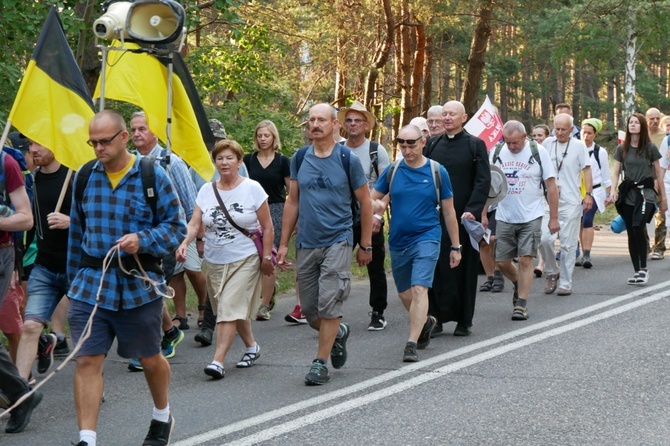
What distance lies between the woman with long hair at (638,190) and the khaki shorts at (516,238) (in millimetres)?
2057

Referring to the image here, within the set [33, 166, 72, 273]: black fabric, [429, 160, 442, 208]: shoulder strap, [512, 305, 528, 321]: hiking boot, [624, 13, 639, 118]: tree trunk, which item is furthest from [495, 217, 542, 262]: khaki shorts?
[624, 13, 639, 118]: tree trunk

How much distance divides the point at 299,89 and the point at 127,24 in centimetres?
1745

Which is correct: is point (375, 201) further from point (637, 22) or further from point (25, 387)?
point (637, 22)

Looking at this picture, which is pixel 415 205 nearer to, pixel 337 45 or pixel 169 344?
pixel 169 344

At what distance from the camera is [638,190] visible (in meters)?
12.6

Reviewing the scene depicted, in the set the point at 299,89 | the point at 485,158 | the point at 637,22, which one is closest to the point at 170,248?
the point at 485,158

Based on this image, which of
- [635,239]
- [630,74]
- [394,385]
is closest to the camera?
[394,385]

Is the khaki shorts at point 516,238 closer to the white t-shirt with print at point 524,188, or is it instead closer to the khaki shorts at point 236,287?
the white t-shirt with print at point 524,188

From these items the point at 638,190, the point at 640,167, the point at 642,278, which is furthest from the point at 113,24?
the point at 640,167

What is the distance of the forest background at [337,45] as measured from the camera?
13094 millimetres

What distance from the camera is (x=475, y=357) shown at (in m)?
8.21

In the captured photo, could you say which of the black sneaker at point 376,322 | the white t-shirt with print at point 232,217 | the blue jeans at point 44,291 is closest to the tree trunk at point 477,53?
the black sneaker at point 376,322

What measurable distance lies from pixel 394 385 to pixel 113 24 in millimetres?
3101

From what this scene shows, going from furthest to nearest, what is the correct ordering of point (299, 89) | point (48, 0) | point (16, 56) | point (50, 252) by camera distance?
1. point (299, 89)
2. point (16, 56)
3. point (48, 0)
4. point (50, 252)
